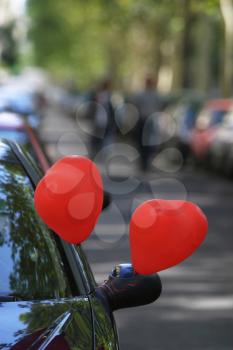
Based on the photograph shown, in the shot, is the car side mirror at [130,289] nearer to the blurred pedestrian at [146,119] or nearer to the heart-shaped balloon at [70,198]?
the heart-shaped balloon at [70,198]

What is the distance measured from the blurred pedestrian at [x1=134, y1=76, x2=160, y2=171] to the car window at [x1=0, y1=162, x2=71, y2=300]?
15166 millimetres

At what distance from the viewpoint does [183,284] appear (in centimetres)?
962

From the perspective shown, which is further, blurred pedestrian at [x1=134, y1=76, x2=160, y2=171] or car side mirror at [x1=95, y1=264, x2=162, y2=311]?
blurred pedestrian at [x1=134, y1=76, x2=160, y2=171]

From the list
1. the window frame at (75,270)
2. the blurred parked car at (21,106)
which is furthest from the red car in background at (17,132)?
the window frame at (75,270)

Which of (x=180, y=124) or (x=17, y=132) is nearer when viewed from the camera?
(x=17, y=132)

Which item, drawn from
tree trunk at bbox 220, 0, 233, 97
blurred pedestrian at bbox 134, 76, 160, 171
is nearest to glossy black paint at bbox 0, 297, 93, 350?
blurred pedestrian at bbox 134, 76, 160, 171

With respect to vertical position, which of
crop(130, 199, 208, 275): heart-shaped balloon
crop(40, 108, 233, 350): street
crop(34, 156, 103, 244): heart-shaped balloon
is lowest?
crop(40, 108, 233, 350): street

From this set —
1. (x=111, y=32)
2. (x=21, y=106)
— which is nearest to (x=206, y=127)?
(x=21, y=106)

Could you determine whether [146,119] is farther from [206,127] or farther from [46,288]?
[46,288]

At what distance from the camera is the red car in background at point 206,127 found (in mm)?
23469

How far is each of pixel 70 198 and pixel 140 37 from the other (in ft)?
191

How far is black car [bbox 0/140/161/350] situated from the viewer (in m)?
3.94

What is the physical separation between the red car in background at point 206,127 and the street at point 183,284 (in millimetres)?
4719

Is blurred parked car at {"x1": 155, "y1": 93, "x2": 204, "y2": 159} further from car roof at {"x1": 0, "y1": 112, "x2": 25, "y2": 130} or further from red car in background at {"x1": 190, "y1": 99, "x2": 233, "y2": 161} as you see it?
car roof at {"x1": 0, "y1": 112, "x2": 25, "y2": 130}
